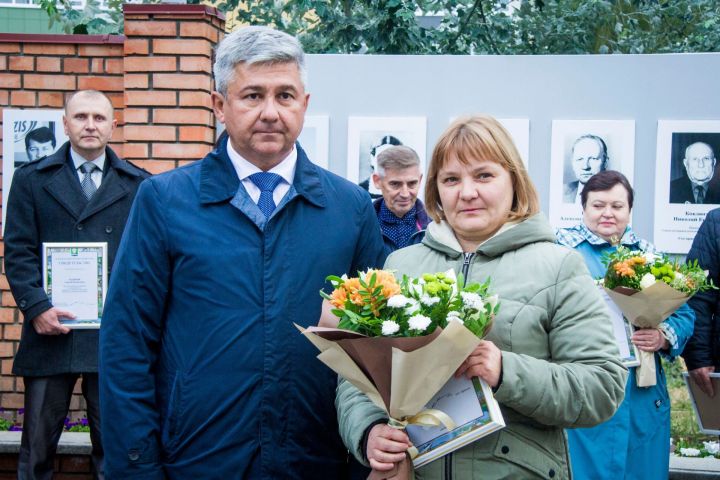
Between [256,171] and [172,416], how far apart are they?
765 mm

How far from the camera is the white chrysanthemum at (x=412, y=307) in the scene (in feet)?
7.63

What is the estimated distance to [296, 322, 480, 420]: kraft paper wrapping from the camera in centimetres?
231

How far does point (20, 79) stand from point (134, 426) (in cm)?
432

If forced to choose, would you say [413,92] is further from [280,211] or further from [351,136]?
[280,211]

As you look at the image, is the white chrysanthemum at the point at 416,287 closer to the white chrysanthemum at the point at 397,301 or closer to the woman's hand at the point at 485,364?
the white chrysanthemum at the point at 397,301

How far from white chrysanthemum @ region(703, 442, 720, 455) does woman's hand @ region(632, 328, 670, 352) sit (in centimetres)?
205

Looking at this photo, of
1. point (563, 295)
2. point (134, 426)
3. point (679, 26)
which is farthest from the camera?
point (679, 26)

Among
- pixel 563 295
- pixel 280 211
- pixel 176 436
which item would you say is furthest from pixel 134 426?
pixel 563 295

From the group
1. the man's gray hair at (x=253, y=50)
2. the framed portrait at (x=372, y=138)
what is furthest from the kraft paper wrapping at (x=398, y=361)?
the framed portrait at (x=372, y=138)

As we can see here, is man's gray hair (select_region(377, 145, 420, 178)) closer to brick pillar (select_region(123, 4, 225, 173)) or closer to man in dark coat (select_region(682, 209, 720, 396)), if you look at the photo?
brick pillar (select_region(123, 4, 225, 173))

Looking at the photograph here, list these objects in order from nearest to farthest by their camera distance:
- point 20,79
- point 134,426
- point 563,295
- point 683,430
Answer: point 563,295 → point 134,426 → point 20,79 → point 683,430

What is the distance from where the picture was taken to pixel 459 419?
244cm

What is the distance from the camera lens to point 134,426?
2.77 m

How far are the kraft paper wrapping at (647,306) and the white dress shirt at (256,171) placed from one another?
1.99 meters
